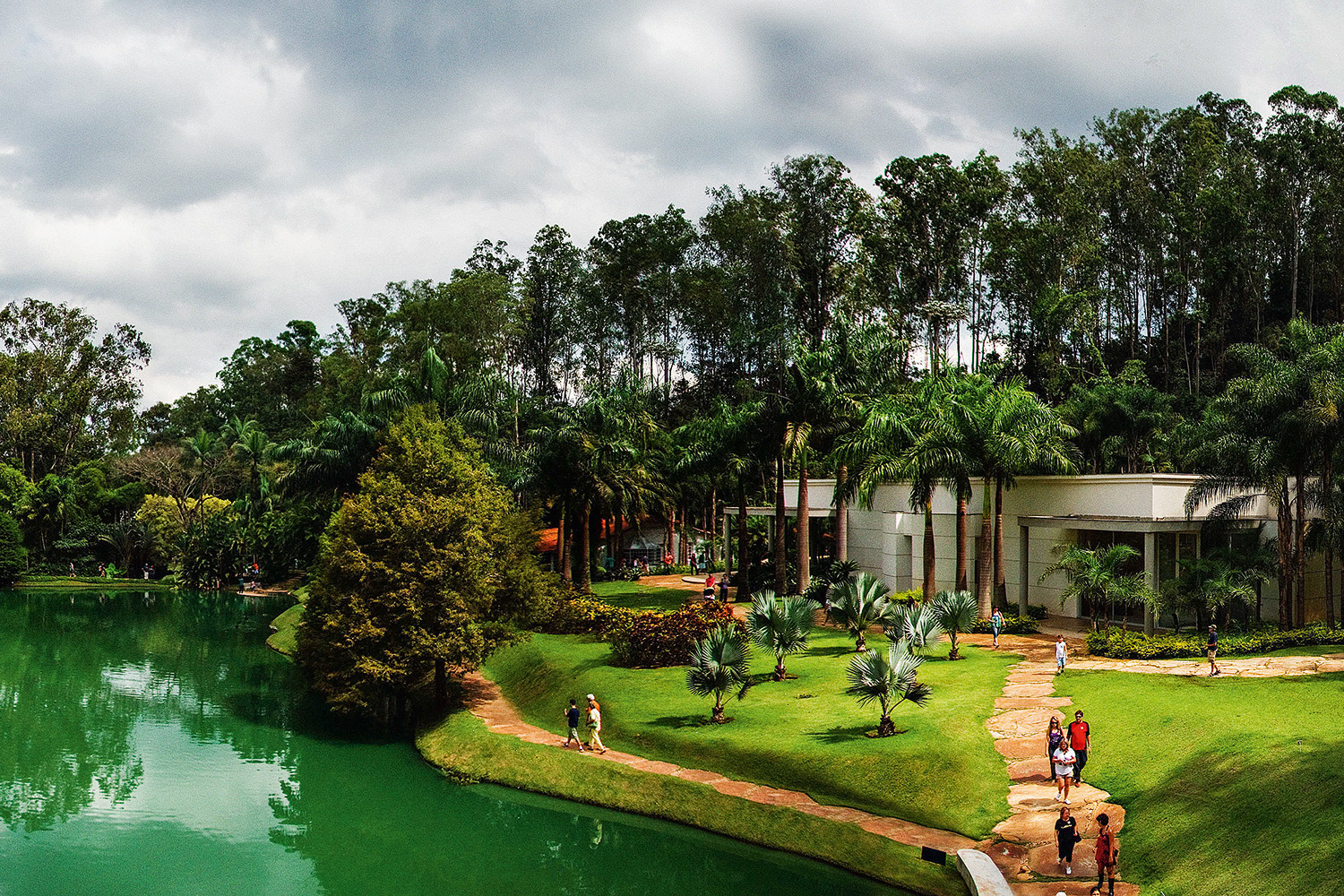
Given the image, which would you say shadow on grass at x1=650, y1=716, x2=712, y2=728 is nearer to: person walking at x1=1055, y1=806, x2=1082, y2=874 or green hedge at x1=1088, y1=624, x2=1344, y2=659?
person walking at x1=1055, y1=806, x2=1082, y2=874

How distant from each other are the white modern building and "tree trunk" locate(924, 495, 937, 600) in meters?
2.37

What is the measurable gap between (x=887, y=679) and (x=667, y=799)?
5464 millimetres

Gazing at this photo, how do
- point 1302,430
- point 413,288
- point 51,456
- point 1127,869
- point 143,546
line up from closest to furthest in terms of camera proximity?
point 1127,869 < point 1302,430 < point 413,288 < point 143,546 < point 51,456

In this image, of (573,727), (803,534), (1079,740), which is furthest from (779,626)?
(803,534)

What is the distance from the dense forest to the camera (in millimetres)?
33531

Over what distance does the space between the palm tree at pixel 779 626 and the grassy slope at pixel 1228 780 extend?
297 inches

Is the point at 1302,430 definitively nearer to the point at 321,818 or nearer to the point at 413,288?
the point at 321,818

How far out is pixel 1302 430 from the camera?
27.6 metres

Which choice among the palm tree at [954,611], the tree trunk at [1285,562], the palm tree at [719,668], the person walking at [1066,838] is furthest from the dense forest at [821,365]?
the person walking at [1066,838]

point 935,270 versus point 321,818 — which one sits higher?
point 935,270

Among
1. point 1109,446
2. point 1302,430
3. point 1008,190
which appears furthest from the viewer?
point 1008,190

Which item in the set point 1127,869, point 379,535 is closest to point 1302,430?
point 1127,869

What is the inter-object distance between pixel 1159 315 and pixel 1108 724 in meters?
45.5

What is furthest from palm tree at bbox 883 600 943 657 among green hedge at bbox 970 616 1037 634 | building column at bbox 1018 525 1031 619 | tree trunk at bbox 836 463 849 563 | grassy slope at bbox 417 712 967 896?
tree trunk at bbox 836 463 849 563
